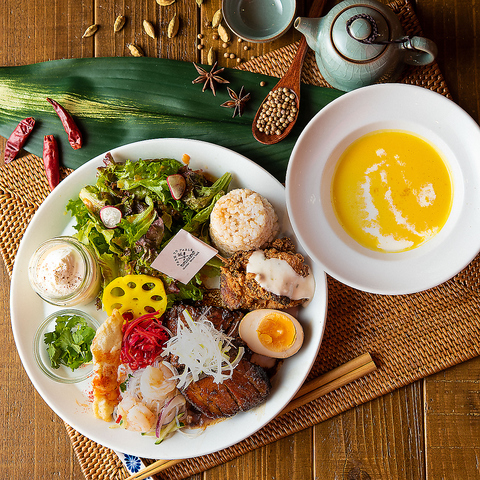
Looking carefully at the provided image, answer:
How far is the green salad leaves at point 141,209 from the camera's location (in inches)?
77.6

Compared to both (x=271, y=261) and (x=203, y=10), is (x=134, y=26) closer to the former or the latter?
(x=203, y=10)

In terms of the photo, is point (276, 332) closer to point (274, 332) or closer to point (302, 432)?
point (274, 332)

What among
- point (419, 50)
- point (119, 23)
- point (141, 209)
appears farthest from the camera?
point (119, 23)

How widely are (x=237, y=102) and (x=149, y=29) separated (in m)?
0.65

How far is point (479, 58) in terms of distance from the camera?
6.74 feet

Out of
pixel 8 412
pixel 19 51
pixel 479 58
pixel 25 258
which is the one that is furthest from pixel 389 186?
pixel 8 412

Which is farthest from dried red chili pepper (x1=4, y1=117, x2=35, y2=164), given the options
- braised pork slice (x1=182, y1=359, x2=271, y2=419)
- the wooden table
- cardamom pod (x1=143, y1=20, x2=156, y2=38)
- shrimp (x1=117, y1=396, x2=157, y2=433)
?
braised pork slice (x1=182, y1=359, x2=271, y2=419)

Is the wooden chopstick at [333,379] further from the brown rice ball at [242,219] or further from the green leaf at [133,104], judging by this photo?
the green leaf at [133,104]

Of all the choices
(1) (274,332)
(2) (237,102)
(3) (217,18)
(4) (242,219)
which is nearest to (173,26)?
(3) (217,18)

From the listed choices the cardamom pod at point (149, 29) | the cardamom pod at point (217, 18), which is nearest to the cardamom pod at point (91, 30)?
the cardamom pod at point (149, 29)

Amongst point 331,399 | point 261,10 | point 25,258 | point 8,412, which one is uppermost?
point 261,10

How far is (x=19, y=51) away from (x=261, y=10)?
137 cm

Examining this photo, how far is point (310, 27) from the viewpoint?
1.83 metres

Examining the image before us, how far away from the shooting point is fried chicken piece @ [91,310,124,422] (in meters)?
1.89
